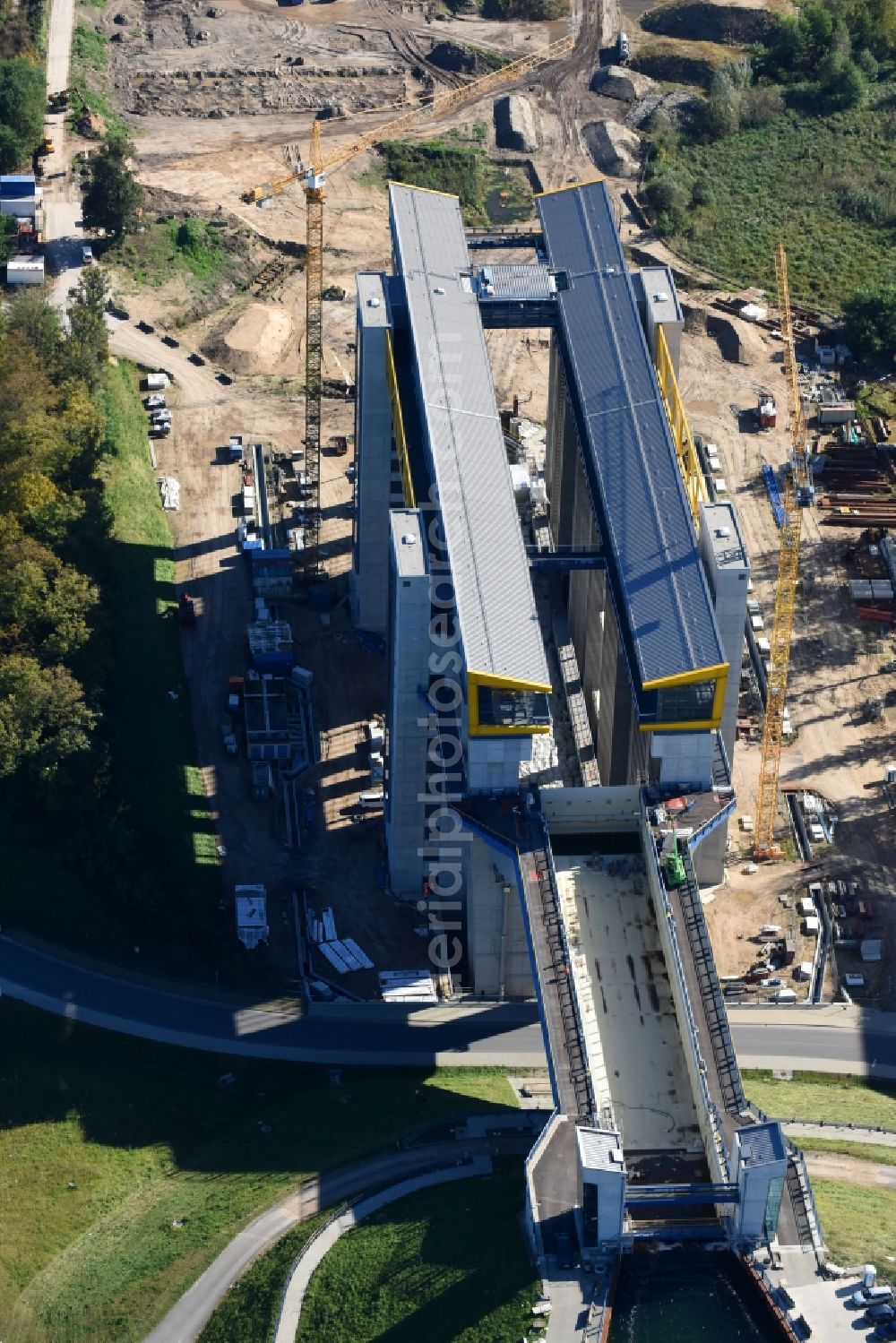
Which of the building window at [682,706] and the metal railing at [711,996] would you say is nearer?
the metal railing at [711,996]

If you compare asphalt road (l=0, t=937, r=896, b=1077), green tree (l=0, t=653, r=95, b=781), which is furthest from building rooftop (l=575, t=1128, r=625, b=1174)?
green tree (l=0, t=653, r=95, b=781)

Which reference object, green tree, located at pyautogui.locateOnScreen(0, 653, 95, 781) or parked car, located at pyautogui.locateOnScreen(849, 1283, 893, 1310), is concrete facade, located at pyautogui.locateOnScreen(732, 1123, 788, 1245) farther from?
green tree, located at pyautogui.locateOnScreen(0, 653, 95, 781)

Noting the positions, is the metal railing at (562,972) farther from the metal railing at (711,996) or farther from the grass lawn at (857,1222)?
the grass lawn at (857,1222)

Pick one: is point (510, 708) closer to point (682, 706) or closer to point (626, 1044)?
point (682, 706)

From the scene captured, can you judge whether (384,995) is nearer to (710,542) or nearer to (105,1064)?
(105,1064)

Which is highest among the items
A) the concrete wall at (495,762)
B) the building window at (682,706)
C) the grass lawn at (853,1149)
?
the building window at (682,706)

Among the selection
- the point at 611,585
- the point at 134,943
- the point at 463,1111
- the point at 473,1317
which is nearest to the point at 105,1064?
the point at 134,943

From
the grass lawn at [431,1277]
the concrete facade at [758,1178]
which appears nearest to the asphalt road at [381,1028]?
the grass lawn at [431,1277]
